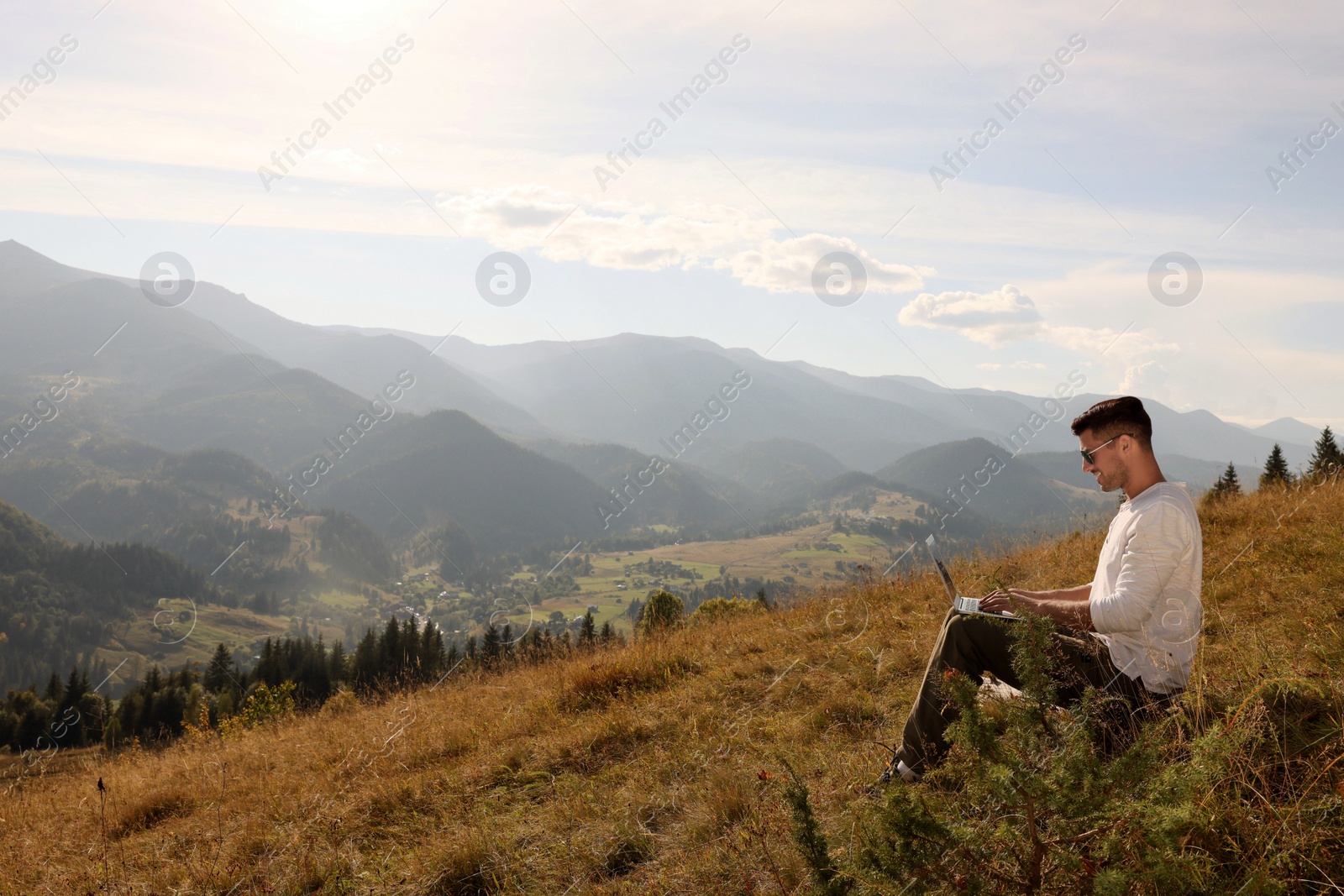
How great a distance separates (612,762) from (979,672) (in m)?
3.06

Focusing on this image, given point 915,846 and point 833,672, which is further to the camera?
point 833,672

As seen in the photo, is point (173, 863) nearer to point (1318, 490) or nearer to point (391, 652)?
point (1318, 490)

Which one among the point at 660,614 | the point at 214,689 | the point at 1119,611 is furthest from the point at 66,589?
the point at 1119,611

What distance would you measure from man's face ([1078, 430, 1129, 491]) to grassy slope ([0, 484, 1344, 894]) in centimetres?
106

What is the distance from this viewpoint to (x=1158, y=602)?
3.45 metres

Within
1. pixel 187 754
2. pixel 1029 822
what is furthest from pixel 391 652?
pixel 1029 822

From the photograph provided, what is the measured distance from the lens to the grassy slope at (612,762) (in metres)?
4.08

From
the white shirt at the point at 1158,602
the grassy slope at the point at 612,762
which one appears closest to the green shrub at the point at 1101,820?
the white shirt at the point at 1158,602

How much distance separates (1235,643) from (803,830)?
142 inches

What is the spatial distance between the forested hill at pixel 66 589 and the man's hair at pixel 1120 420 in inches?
6826

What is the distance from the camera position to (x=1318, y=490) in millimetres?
9250

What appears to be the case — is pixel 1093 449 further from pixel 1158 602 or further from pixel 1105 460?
pixel 1158 602

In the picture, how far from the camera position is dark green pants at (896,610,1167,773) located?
348 centimetres

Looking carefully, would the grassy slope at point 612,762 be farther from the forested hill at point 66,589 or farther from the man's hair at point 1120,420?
the forested hill at point 66,589
